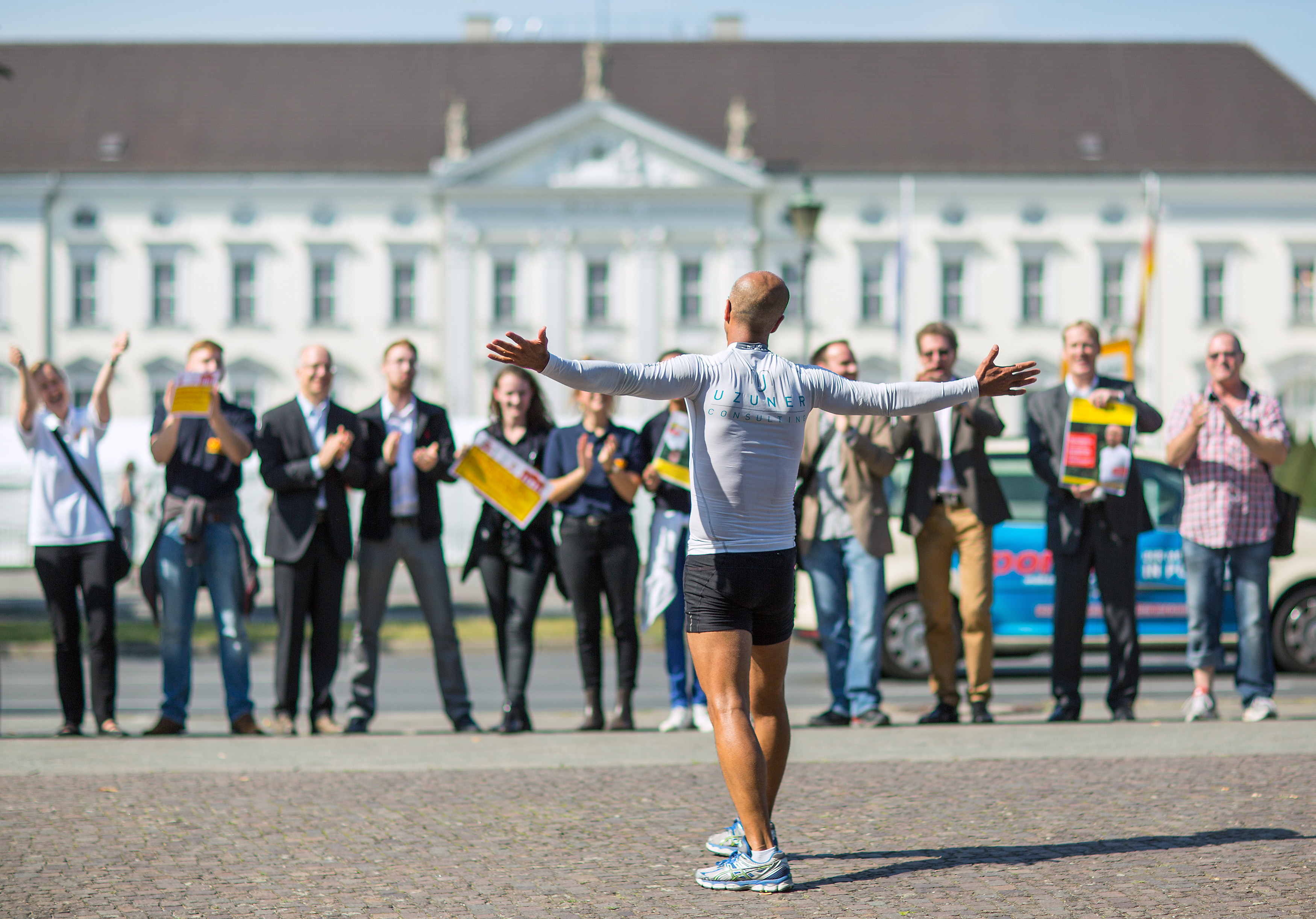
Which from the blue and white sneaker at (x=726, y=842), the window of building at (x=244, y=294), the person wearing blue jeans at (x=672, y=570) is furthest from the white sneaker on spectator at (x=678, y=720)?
the window of building at (x=244, y=294)

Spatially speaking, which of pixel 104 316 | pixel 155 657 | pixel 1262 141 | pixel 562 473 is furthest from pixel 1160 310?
pixel 562 473

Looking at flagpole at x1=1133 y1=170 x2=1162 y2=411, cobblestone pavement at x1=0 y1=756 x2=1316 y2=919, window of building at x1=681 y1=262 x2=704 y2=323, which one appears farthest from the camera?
window of building at x1=681 y1=262 x2=704 y2=323

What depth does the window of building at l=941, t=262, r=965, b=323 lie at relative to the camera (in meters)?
56.4

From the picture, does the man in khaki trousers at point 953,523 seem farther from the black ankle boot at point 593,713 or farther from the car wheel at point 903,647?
the car wheel at point 903,647

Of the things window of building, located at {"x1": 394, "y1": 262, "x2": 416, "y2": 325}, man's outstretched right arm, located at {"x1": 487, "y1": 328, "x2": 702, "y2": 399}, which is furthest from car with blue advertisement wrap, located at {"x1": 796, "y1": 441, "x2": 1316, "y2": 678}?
window of building, located at {"x1": 394, "y1": 262, "x2": 416, "y2": 325}

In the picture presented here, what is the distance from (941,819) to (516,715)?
3051 millimetres

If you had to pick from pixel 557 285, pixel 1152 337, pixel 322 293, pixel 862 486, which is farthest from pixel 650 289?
pixel 862 486

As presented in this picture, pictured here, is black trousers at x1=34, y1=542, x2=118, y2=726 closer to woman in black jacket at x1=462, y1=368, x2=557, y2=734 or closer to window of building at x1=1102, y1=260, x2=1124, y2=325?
woman in black jacket at x1=462, y1=368, x2=557, y2=734

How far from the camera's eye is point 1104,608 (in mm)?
8234

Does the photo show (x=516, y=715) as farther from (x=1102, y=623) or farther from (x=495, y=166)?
(x=495, y=166)

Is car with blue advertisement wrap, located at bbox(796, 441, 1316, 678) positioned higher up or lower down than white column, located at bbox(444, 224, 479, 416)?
lower down

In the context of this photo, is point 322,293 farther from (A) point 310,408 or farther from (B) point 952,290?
(A) point 310,408

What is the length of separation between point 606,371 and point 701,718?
399 cm

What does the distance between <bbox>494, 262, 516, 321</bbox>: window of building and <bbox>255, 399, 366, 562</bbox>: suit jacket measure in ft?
156
